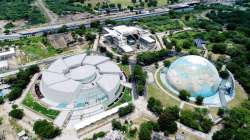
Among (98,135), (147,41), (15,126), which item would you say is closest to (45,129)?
(15,126)

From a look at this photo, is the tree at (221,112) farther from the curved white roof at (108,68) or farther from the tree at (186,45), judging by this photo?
the tree at (186,45)

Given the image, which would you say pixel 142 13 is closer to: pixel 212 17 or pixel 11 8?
pixel 212 17

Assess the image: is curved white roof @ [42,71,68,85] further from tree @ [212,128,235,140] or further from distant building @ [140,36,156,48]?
tree @ [212,128,235,140]

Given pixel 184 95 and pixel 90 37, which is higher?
pixel 90 37

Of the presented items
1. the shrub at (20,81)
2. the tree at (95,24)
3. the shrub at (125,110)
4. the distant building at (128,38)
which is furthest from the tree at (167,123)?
the tree at (95,24)

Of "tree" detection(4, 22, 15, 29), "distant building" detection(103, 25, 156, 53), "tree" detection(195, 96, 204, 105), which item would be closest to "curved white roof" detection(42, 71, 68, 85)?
"distant building" detection(103, 25, 156, 53)

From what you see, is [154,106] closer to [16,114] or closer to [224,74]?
[224,74]

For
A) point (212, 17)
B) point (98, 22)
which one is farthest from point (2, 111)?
point (212, 17)
